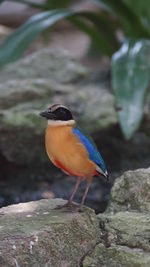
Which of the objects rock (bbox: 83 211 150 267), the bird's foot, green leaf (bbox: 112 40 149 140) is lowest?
rock (bbox: 83 211 150 267)

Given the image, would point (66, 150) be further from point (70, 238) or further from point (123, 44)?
point (123, 44)

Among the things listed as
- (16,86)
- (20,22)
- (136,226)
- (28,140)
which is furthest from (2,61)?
(20,22)

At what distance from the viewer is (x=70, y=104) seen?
698cm

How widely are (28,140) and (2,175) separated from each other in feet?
1.91

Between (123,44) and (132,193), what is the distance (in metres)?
4.01

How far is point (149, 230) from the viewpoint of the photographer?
3.71 m

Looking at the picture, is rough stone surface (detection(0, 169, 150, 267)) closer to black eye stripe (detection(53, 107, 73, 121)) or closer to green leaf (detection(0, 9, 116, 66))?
black eye stripe (detection(53, 107, 73, 121))

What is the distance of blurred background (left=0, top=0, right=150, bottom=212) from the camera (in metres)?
6.64

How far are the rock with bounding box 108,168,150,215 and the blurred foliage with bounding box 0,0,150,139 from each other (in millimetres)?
2101

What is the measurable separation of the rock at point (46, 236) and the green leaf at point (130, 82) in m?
2.77

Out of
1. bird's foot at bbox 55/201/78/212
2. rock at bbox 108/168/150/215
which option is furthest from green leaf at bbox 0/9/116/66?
bird's foot at bbox 55/201/78/212

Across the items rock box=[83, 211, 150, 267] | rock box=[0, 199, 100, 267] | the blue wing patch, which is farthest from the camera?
the blue wing patch

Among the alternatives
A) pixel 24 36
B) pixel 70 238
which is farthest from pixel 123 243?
pixel 24 36

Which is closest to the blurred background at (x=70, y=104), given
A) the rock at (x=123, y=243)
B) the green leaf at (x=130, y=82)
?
the green leaf at (x=130, y=82)
